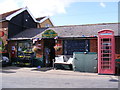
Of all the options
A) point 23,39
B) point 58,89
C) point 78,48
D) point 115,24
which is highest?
point 115,24

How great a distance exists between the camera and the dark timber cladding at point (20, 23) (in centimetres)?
1576

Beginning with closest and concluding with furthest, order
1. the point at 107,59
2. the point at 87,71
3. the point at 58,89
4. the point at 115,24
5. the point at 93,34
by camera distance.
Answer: the point at 58,89 < the point at 107,59 < the point at 87,71 < the point at 93,34 < the point at 115,24

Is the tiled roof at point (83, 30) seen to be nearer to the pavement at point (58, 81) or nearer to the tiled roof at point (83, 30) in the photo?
the tiled roof at point (83, 30)

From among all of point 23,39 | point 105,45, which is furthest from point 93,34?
point 23,39

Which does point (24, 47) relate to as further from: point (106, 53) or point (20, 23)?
point (106, 53)

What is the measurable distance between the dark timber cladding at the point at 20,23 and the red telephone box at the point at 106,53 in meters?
10.4

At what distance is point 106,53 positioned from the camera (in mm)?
9328

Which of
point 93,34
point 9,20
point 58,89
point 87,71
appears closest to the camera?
point 58,89

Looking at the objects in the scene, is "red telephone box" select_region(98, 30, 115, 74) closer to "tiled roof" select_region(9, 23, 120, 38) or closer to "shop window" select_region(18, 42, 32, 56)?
"tiled roof" select_region(9, 23, 120, 38)

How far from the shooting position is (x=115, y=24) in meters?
13.5

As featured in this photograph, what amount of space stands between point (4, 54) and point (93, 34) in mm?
9193

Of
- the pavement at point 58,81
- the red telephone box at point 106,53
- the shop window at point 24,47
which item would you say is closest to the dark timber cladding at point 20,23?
the shop window at point 24,47

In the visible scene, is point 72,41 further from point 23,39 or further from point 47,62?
point 23,39

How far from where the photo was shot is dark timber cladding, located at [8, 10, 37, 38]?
15762 mm
